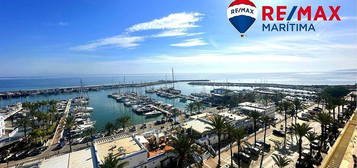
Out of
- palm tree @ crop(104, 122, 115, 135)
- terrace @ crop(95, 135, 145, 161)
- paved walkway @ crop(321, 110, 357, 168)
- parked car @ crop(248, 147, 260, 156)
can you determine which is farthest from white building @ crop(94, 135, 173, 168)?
paved walkway @ crop(321, 110, 357, 168)

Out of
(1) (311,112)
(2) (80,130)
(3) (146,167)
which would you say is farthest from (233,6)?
(2) (80,130)

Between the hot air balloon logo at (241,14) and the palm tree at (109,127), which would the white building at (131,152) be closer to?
the palm tree at (109,127)

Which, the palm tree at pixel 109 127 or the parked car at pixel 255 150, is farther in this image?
the palm tree at pixel 109 127

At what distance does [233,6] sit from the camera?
96.2 feet

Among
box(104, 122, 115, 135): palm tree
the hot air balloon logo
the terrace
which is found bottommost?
box(104, 122, 115, 135): palm tree

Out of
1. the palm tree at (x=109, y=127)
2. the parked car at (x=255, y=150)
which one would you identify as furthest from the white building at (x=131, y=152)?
the palm tree at (x=109, y=127)

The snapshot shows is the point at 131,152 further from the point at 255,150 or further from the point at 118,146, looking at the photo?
the point at 255,150

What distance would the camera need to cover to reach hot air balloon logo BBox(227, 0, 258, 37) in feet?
94.3

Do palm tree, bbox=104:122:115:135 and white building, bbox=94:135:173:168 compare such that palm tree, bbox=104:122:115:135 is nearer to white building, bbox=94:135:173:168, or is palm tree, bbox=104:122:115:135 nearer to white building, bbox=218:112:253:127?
white building, bbox=94:135:173:168

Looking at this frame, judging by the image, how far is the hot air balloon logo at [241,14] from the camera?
28750mm

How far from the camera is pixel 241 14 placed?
2914 cm

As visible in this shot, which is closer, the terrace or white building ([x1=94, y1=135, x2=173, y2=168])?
white building ([x1=94, y1=135, x2=173, y2=168])

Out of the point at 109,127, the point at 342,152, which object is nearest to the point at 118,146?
the point at 109,127

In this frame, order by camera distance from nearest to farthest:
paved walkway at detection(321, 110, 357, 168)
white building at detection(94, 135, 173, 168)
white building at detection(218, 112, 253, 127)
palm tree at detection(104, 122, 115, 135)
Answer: paved walkway at detection(321, 110, 357, 168) < white building at detection(94, 135, 173, 168) < white building at detection(218, 112, 253, 127) < palm tree at detection(104, 122, 115, 135)
